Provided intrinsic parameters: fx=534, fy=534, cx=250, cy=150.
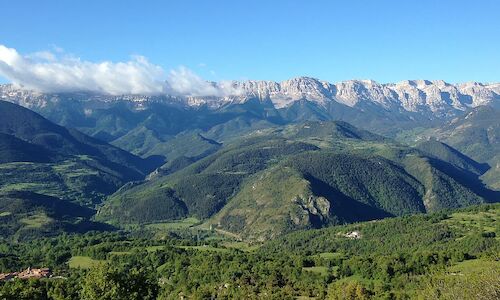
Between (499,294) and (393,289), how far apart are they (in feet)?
336

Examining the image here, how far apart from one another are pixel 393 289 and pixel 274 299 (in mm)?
53333

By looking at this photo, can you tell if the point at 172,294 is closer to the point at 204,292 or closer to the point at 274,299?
the point at 204,292

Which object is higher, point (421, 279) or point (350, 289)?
point (350, 289)

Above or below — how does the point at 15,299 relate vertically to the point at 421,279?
above

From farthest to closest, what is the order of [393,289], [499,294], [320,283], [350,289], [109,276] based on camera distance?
1. [320,283]
2. [393,289]
3. [350,289]
4. [109,276]
5. [499,294]

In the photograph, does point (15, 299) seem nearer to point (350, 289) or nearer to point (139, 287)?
point (139, 287)

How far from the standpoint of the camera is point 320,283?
7677 inches

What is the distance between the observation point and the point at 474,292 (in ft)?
288

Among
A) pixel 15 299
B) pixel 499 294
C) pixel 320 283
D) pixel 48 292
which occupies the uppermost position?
pixel 499 294

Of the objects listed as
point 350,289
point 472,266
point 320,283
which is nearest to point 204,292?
point 320,283

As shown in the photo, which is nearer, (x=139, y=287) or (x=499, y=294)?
(x=499, y=294)

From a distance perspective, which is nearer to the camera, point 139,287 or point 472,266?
point 139,287

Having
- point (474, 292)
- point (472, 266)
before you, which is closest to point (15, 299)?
point (474, 292)

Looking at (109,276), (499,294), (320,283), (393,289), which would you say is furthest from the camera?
(320,283)
